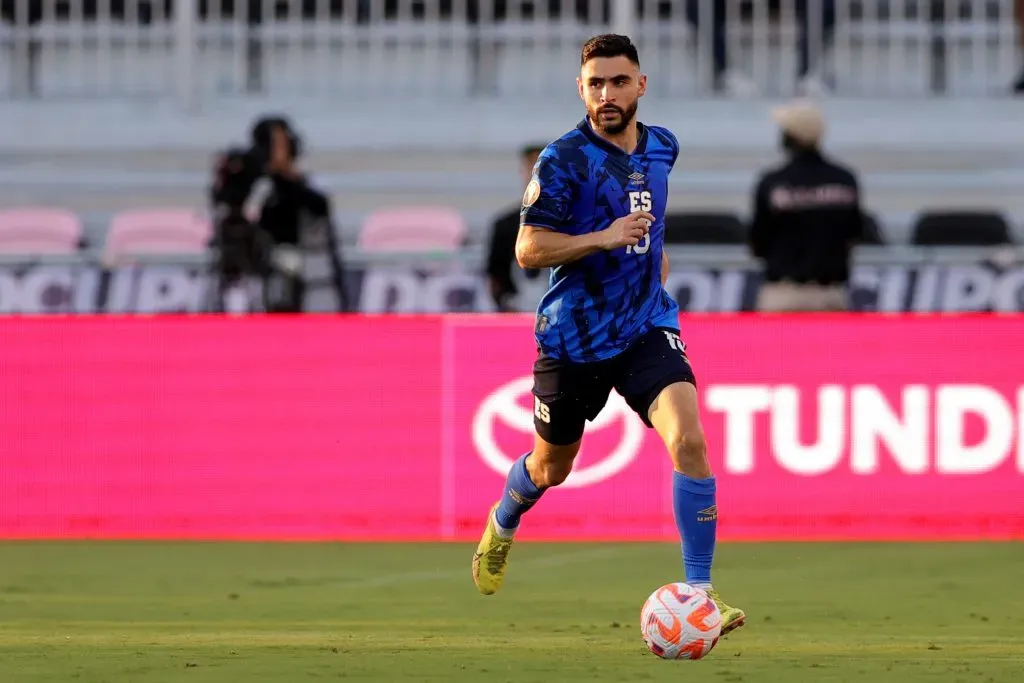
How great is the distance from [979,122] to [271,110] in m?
6.13

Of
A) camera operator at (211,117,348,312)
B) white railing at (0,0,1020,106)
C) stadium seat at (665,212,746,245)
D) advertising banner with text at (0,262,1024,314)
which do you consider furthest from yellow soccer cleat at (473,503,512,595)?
white railing at (0,0,1020,106)

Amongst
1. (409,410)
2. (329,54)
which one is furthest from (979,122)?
(409,410)

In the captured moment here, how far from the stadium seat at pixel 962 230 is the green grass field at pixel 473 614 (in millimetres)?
5729

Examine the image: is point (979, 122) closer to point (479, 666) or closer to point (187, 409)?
point (187, 409)

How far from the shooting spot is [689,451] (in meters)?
7.07

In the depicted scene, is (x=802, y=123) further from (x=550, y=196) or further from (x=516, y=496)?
(x=550, y=196)

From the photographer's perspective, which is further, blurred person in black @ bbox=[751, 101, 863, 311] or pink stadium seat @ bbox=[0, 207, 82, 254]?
pink stadium seat @ bbox=[0, 207, 82, 254]

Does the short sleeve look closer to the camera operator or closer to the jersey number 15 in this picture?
the jersey number 15

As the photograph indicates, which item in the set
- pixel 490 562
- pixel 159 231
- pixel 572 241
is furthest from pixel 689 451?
pixel 159 231

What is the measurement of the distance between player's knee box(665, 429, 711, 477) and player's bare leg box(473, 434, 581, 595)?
2.15 ft

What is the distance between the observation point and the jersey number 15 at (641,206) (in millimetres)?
7145

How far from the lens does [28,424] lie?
11.5 m

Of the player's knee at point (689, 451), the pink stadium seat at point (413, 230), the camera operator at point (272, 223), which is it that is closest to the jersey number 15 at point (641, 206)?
the player's knee at point (689, 451)

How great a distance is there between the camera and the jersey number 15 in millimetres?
7145
